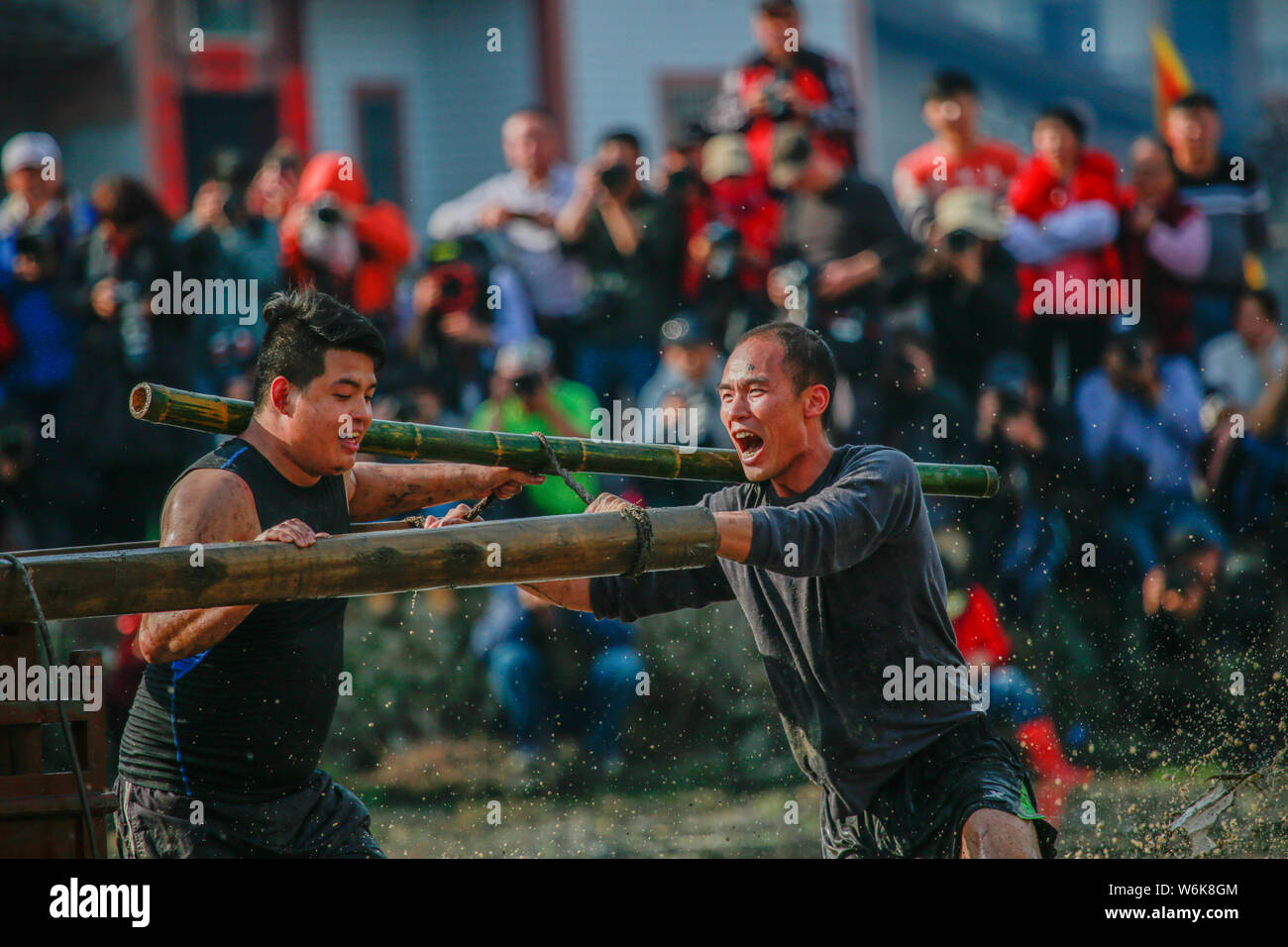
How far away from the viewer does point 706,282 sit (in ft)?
31.1

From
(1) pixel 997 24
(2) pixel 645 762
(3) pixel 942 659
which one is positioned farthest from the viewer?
(1) pixel 997 24

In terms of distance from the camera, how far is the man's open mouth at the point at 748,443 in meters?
5.27

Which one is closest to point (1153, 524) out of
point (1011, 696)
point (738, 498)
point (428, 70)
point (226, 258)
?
point (1011, 696)

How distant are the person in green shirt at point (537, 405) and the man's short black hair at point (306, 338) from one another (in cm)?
386

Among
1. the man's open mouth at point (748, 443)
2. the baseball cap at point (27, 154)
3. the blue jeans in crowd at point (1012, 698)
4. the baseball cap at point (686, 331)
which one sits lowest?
the blue jeans in crowd at point (1012, 698)

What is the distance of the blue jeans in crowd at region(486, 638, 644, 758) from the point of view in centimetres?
904

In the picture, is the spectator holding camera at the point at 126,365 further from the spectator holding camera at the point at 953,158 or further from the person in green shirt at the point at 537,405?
the spectator holding camera at the point at 953,158

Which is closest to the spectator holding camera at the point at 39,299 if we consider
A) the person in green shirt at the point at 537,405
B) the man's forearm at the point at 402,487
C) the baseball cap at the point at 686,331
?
the person in green shirt at the point at 537,405

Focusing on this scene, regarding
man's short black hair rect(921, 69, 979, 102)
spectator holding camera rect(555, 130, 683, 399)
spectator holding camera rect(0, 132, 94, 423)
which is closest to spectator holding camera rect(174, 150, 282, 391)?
spectator holding camera rect(0, 132, 94, 423)

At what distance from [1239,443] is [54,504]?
19.7 ft

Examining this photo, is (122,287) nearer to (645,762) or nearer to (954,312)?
(645,762)

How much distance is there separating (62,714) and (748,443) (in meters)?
2.02

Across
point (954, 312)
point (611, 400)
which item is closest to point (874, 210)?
point (954, 312)

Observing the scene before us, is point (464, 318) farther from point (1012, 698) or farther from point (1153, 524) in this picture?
point (1153, 524)
